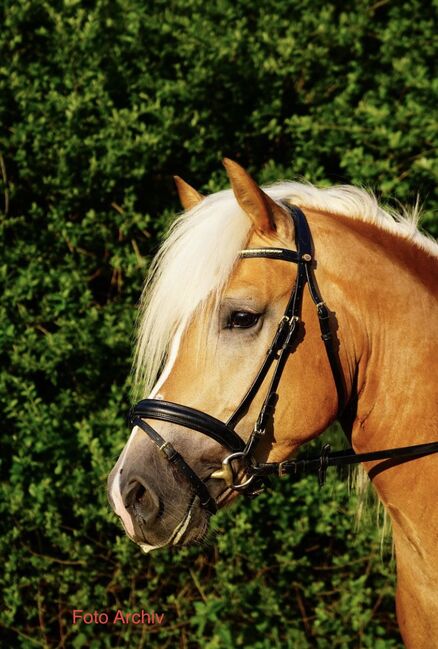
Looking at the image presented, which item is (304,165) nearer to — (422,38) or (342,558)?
(422,38)

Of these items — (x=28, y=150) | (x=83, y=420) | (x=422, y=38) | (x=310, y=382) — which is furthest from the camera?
(x=422, y=38)

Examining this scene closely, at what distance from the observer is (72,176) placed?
13.2 ft

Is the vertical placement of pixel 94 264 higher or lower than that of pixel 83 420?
higher

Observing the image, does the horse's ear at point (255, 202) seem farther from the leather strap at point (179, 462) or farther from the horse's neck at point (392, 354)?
the leather strap at point (179, 462)

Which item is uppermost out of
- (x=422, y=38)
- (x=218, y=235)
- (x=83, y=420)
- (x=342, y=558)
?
(x=422, y=38)

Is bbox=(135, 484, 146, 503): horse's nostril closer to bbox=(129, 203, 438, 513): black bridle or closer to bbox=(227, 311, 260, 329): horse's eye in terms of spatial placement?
bbox=(129, 203, 438, 513): black bridle

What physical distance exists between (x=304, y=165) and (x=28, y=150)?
5.50 ft

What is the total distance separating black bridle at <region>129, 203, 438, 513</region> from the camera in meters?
1.92

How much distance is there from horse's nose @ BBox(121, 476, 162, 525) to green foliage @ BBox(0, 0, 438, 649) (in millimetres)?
1841

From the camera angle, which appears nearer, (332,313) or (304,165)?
(332,313)

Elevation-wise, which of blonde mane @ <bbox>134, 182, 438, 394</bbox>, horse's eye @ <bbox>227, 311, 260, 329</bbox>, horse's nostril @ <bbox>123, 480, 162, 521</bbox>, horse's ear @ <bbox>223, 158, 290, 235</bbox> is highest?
horse's ear @ <bbox>223, 158, 290, 235</bbox>

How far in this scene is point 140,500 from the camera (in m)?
1.91

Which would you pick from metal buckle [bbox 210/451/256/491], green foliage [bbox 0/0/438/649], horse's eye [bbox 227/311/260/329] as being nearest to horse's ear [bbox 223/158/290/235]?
horse's eye [bbox 227/311/260/329]

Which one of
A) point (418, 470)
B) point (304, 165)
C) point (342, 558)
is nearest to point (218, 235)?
point (418, 470)
